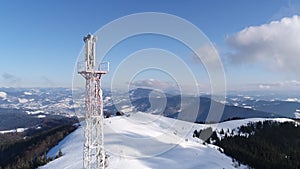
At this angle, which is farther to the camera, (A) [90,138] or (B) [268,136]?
(B) [268,136]

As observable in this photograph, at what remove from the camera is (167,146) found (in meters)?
41.4

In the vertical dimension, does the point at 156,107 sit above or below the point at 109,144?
above

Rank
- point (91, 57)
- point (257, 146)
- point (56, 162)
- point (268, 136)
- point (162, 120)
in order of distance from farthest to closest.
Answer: point (162, 120), point (268, 136), point (257, 146), point (56, 162), point (91, 57)

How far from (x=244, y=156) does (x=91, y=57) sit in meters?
30.8

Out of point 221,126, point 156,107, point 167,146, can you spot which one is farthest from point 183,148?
point 221,126

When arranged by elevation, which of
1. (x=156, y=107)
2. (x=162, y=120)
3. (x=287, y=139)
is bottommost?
(x=287, y=139)

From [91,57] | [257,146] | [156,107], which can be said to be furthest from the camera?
[257,146]

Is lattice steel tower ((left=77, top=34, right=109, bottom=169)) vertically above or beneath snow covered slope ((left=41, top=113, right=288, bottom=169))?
above

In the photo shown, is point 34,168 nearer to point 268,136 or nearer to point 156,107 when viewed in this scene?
point 156,107

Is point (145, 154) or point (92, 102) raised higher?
point (92, 102)

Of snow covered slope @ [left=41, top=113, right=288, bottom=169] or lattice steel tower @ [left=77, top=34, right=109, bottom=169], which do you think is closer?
lattice steel tower @ [left=77, top=34, right=109, bottom=169]

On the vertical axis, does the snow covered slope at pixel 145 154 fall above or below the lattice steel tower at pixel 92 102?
below

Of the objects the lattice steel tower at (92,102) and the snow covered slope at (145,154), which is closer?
the lattice steel tower at (92,102)

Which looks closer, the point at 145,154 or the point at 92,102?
the point at 92,102
